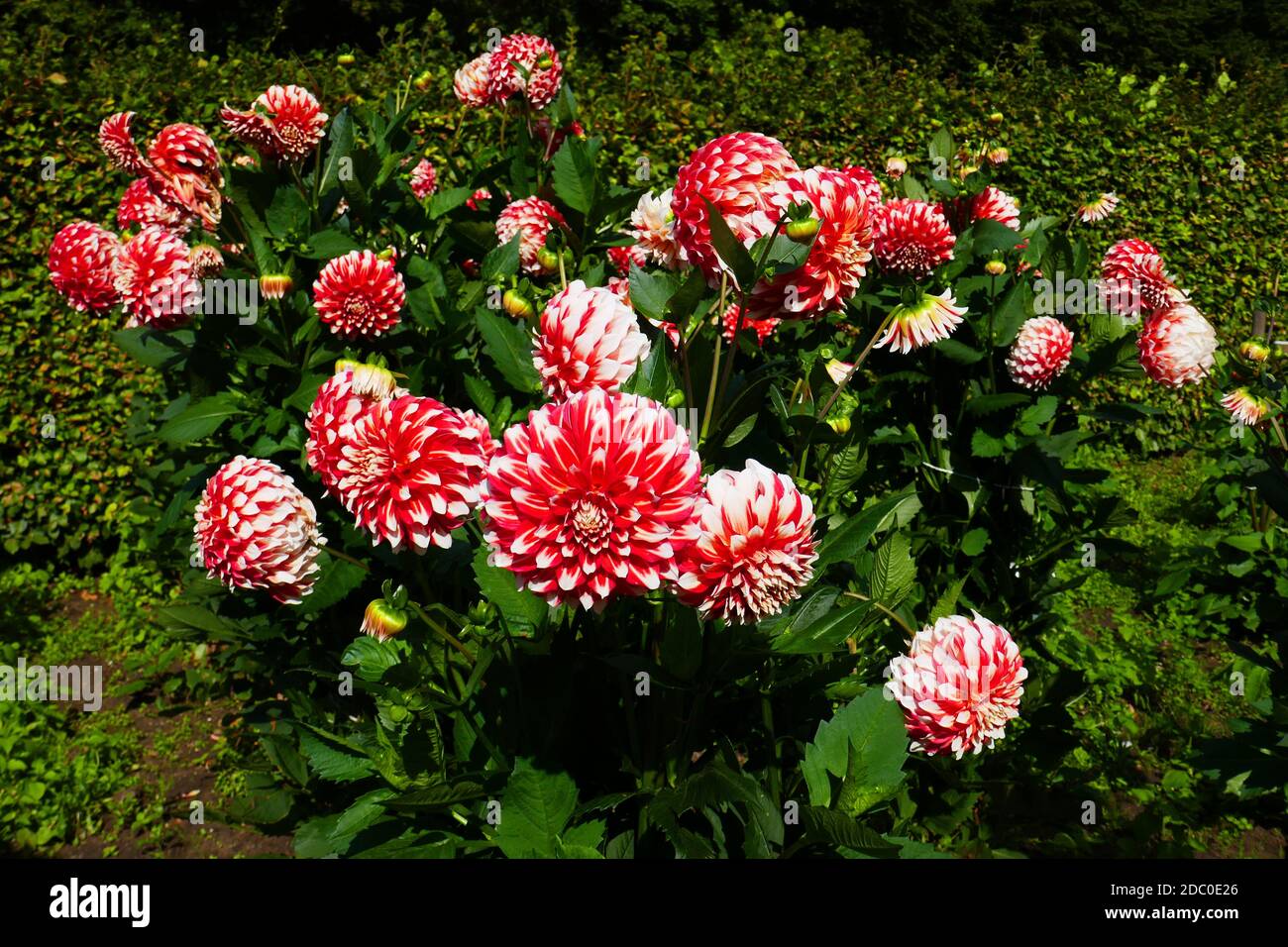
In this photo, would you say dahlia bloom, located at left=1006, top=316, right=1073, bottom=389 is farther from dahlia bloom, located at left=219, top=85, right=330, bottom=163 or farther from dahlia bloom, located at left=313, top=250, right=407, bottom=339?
dahlia bloom, located at left=219, top=85, right=330, bottom=163

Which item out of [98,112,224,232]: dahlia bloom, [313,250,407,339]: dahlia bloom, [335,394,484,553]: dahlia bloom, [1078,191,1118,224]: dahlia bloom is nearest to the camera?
[335,394,484,553]: dahlia bloom

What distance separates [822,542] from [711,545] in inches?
14.1

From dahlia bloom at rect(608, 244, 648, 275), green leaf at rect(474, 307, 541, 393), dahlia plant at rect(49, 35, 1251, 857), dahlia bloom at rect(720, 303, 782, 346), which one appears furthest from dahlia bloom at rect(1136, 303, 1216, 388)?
green leaf at rect(474, 307, 541, 393)

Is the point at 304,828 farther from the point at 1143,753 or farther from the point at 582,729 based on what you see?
the point at 1143,753

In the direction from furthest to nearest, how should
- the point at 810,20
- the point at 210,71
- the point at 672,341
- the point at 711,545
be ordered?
the point at 810,20, the point at 210,71, the point at 672,341, the point at 711,545

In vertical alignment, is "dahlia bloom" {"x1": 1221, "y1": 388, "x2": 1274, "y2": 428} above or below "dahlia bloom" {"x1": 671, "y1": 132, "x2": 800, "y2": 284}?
below

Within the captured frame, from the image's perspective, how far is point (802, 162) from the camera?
15.7 feet

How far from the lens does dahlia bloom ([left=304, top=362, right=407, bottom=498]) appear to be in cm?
103

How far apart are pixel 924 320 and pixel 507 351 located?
0.62m

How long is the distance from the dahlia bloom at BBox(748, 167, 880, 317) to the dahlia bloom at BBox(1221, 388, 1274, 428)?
1516mm

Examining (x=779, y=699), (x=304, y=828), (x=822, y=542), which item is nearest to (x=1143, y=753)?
(x=779, y=699)

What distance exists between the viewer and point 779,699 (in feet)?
4.48

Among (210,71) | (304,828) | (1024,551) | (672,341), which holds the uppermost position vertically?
(210,71)

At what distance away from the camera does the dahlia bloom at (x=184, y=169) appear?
1.72 meters
